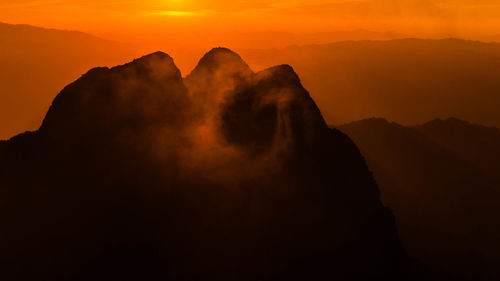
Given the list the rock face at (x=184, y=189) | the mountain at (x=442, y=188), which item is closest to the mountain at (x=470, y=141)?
the mountain at (x=442, y=188)

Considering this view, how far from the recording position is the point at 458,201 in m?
56.3

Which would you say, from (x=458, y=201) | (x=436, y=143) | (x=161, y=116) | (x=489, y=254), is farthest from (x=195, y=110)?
(x=436, y=143)

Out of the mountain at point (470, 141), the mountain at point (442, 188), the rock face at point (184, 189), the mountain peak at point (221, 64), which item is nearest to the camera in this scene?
the rock face at point (184, 189)

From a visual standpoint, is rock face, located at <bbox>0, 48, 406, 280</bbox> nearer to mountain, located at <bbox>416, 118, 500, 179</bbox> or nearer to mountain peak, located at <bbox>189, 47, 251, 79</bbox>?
mountain peak, located at <bbox>189, 47, 251, 79</bbox>

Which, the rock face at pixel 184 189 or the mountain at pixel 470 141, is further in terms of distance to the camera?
the mountain at pixel 470 141

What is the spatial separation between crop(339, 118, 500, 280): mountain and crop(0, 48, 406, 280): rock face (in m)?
12.7

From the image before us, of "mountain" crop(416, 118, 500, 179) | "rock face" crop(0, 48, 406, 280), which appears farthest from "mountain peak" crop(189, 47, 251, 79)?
"mountain" crop(416, 118, 500, 179)

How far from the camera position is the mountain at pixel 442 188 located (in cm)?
4412

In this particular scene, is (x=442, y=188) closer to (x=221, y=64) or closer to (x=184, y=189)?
(x=221, y=64)

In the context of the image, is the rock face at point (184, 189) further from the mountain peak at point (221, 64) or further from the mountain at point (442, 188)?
the mountain at point (442, 188)

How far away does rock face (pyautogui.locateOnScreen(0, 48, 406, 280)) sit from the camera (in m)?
29.0

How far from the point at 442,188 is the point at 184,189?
39.3 meters

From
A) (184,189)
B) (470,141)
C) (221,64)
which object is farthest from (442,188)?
(184,189)

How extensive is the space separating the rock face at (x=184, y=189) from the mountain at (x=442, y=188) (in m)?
12.7
